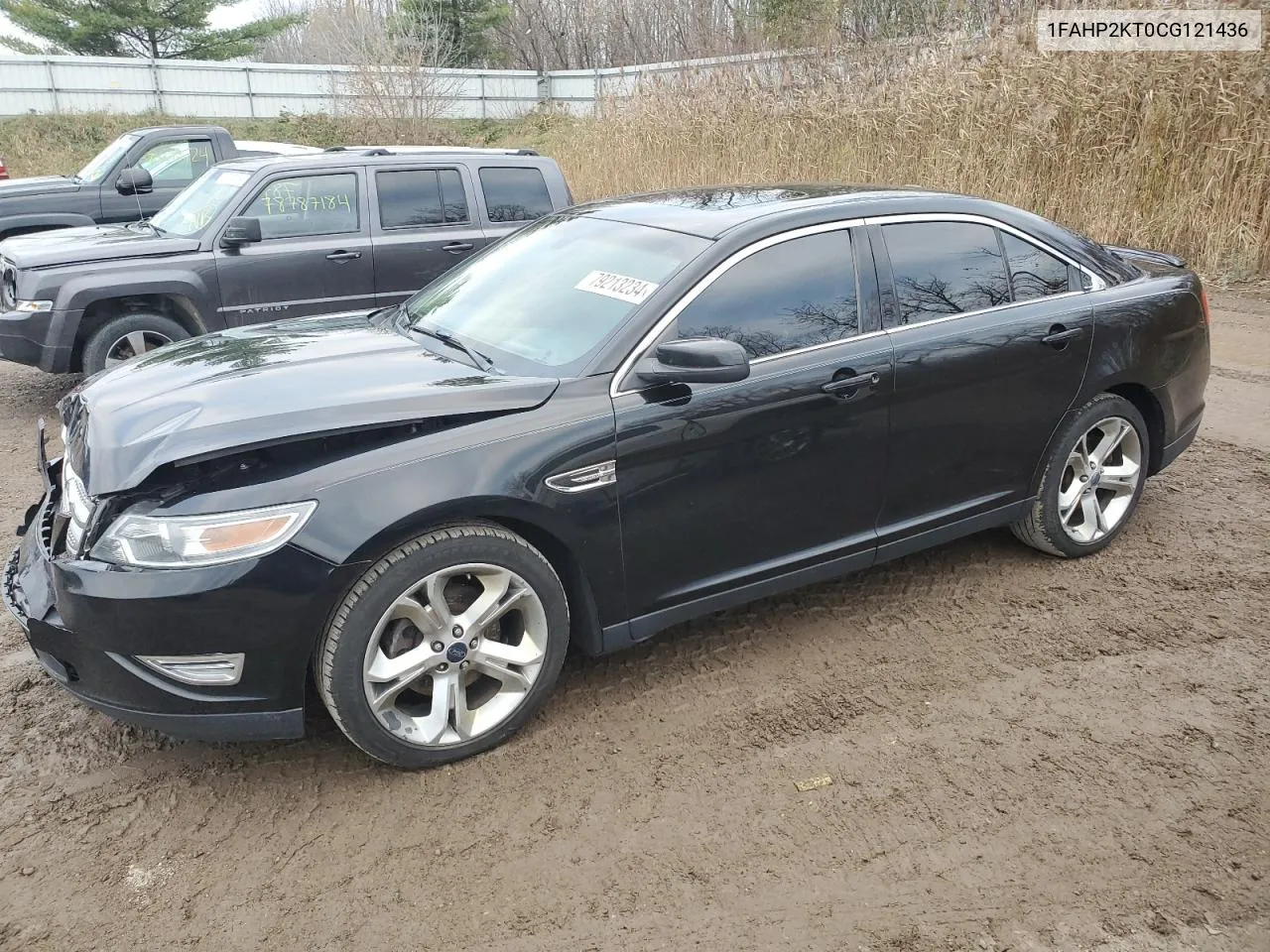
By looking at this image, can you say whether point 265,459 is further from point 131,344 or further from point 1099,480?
point 131,344

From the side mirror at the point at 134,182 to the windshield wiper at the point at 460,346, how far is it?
6906mm

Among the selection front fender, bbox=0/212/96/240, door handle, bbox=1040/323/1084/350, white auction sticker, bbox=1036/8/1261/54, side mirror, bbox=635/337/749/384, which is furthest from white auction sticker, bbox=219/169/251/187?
white auction sticker, bbox=1036/8/1261/54

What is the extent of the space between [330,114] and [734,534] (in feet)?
102

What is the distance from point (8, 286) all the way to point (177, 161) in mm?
4821

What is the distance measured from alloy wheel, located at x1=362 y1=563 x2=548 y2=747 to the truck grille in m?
5.52

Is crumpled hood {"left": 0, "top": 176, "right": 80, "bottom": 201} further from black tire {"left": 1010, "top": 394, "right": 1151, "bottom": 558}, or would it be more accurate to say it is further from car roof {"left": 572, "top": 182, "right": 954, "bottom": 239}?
black tire {"left": 1010, "top": 394, "right": 1151, "bottom": 558}

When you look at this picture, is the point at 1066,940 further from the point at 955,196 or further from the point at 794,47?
the point at 794,47

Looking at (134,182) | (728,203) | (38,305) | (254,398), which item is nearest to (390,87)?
(134,182)

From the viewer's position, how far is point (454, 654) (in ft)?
9.91

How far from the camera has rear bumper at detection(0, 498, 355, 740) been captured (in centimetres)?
269

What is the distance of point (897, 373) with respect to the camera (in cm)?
368

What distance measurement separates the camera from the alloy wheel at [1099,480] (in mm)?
4414

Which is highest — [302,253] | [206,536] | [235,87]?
[235,87]

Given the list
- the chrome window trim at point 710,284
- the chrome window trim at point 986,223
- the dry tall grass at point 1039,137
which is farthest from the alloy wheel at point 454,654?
the dry tall grass at point 1039,137
